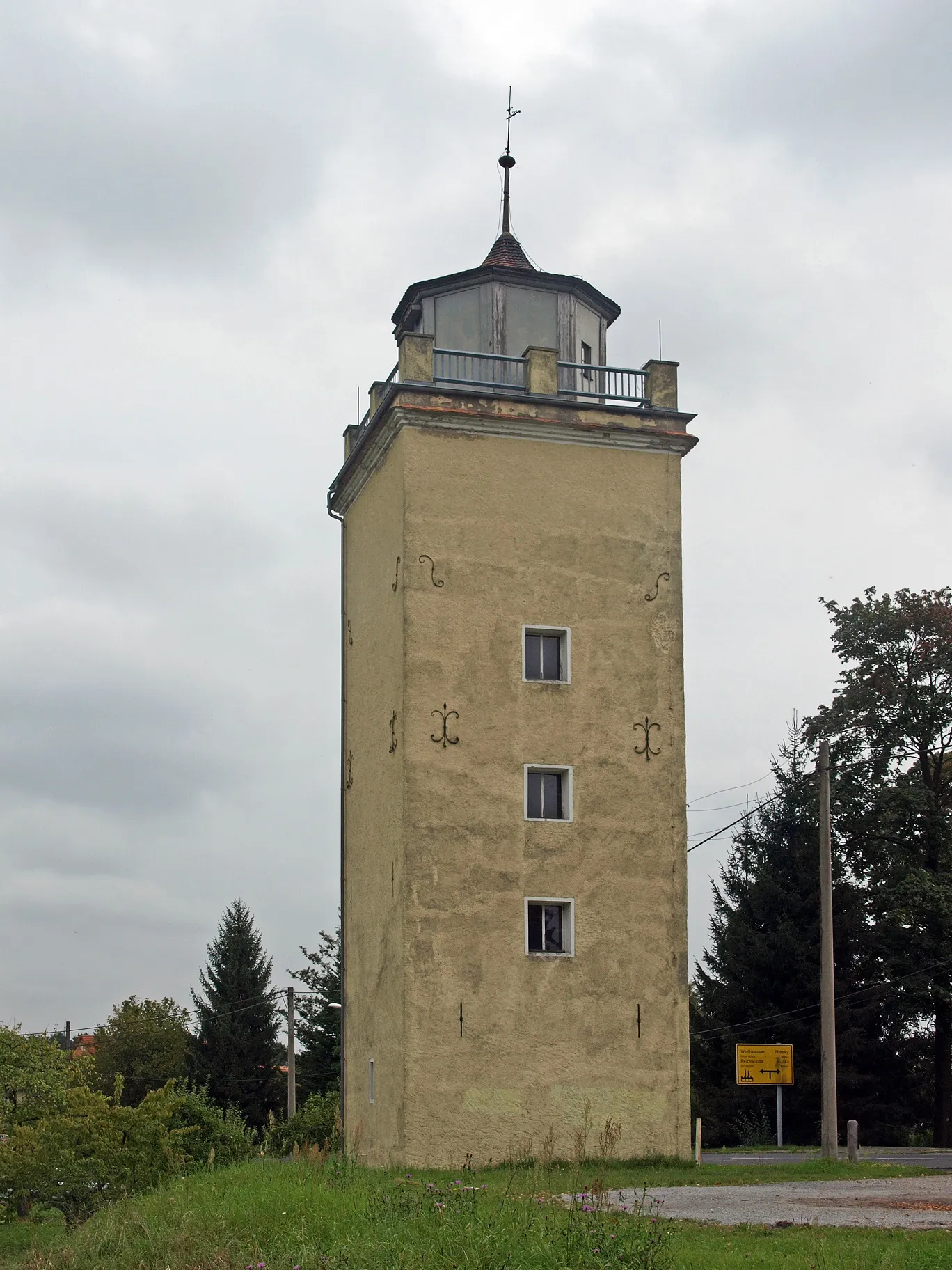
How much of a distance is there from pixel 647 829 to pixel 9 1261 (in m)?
12.2

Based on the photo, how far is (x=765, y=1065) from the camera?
36438 mm

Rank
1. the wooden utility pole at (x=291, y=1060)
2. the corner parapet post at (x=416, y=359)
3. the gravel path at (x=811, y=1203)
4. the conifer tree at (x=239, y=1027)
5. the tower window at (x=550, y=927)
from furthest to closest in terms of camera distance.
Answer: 1. the conifer tree at (x=239, y=1027)
2. the wooden utility pole at (x=291, y=1060)
3. the corner parapet post at (x=416, y=359)
4. the tower window at (x=550, y=927)
5. the gravel path at (x=811, y=1203)

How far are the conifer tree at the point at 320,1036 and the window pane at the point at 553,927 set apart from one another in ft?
119

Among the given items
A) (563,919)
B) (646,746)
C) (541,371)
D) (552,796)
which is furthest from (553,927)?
(541,371)

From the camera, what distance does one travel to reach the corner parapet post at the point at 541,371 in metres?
28.5

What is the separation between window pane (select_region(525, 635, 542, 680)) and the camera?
27.4 metres

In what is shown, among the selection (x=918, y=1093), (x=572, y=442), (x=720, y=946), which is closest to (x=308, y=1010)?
(x=720, y=946)

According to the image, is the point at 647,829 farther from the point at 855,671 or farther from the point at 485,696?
the point at 855,671

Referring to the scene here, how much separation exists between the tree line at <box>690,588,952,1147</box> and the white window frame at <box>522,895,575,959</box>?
16.2 meters

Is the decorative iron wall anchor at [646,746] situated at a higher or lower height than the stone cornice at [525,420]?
lower

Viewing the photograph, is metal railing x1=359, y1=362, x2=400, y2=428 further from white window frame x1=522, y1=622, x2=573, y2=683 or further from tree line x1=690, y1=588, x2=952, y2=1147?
tree line x1=690, y1=588, x2=952, y2=1147

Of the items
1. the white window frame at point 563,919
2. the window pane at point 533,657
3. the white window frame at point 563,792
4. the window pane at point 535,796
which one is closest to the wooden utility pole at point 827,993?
the white window frame at point 563,919

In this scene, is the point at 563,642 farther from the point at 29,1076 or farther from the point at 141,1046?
the point at 141,1046

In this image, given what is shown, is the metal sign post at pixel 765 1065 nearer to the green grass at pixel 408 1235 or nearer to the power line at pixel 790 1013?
the power line at pixel 790 1013
